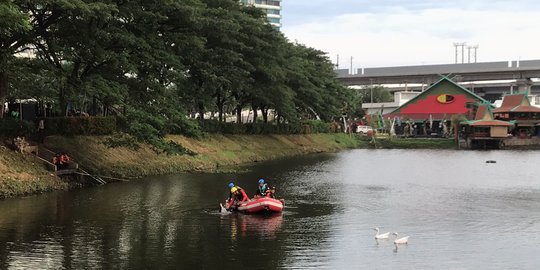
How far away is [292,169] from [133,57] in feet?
67.9

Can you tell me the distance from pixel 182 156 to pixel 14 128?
666 inches

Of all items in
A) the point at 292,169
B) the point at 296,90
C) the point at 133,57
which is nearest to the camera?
the point at 133,57

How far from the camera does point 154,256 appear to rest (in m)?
21.2

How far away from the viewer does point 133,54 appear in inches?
1857

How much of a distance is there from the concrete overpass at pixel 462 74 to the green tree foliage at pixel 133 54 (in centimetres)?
9628

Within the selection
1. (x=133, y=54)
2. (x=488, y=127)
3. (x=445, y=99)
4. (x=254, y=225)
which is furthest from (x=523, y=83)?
(x=254, y=225)

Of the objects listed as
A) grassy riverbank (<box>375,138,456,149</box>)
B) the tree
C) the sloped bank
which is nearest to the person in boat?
the tree

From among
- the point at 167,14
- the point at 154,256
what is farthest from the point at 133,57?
the point at 154,256

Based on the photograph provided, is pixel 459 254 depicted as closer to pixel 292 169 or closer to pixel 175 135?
pixel 292 169

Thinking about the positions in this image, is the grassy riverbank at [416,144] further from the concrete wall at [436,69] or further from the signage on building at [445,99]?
the concrete wall at [436,69]

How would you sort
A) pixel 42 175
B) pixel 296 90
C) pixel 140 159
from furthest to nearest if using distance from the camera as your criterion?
pixel 296 90, pixel 140 159, pixel 42 175

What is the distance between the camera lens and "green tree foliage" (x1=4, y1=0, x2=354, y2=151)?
134ft

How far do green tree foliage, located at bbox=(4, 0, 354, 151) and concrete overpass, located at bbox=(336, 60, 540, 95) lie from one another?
96281 millimetres

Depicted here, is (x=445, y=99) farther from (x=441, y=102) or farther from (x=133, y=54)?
(x=133, y=54)
